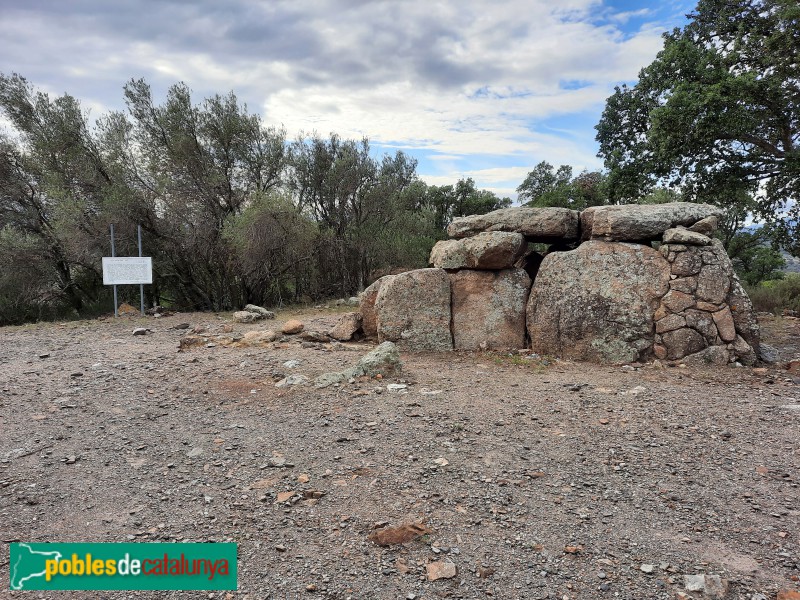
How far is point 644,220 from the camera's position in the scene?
300 inches

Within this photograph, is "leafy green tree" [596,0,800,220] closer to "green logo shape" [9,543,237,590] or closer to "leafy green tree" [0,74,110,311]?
"green logo shape" [9,543,237,590]

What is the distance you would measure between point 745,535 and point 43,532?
13.8 ft

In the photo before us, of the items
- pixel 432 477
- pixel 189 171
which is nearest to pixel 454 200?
pixel 189 171

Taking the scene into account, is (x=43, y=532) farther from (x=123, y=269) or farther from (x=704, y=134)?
(x=123, y=269)

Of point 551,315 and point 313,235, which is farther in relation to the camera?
point 313,235

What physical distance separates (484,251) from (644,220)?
255 cm

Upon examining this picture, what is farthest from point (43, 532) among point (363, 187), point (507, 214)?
point (363, 187)

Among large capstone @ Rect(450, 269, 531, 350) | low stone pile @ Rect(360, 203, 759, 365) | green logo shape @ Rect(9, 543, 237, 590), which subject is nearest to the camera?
green logo shape @ Rect(9, 543, 237, 590)

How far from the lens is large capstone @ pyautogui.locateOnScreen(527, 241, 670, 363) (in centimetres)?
715

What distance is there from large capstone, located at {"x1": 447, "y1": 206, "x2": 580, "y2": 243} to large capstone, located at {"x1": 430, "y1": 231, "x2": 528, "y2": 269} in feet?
0.71

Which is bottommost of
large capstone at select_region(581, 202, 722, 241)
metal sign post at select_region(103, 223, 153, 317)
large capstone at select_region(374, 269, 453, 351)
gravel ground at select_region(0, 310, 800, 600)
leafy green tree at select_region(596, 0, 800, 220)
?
gravel ground at select_region(0, 310, 800, 600)

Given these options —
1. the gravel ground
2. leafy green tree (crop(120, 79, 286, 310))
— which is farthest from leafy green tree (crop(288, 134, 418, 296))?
the gravel ground

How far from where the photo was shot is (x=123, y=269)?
13.0 m

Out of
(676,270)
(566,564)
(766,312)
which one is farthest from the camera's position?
(766,312)
